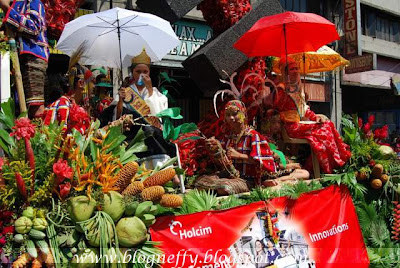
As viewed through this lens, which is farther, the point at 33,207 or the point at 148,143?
the point at 148,143

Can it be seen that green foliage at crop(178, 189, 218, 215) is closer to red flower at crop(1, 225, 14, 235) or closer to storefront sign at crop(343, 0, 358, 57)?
red flower at crop(1, 225, 14, 235)

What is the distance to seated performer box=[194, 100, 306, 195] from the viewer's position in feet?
12.3

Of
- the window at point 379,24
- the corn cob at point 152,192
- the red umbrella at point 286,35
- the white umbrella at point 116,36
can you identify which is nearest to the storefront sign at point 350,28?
the window at point 379,24

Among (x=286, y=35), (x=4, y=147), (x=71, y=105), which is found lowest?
(x=4, y=147)

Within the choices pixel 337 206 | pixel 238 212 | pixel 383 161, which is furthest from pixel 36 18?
pixel 383 161

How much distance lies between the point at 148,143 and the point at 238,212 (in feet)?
3.30

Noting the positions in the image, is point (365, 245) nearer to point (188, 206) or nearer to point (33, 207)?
point (188, 206)

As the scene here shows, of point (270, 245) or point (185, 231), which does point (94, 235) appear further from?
point (270, 245)

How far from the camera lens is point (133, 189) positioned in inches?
94.1

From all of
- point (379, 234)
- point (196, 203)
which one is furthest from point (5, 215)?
point (379, 234)

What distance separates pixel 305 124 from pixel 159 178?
2.79m

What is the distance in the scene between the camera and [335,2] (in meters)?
14.3

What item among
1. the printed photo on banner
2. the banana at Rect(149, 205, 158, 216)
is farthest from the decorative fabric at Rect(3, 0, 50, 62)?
the printed photo on banner

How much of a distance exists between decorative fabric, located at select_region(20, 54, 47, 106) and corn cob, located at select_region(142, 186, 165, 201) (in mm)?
1853
